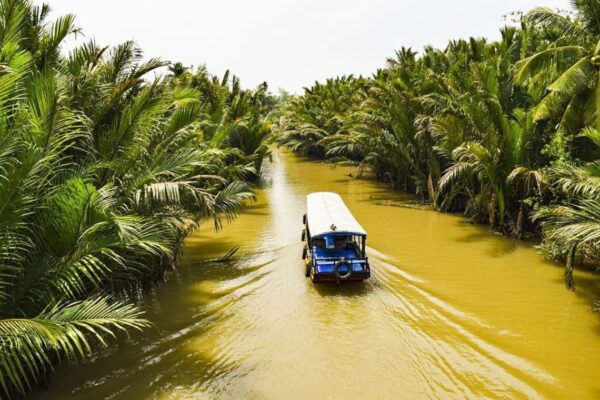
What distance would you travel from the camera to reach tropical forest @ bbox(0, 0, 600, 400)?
5.41 m

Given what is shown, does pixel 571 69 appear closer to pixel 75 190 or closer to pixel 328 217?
pixel 328 217

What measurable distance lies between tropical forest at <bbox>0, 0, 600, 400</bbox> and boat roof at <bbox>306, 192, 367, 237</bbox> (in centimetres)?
21

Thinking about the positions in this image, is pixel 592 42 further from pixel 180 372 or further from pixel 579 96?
pixel 180 372

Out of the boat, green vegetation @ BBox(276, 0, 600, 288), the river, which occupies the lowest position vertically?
the river

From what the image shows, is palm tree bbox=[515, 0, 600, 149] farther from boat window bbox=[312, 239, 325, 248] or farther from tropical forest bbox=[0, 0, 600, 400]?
boat window bbox=[312, 239, 325, 248]

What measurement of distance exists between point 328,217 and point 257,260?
7.61 ft

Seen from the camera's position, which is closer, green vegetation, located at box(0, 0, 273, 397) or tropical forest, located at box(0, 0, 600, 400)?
green vegetation, located at box(0, 0, 273, 397)

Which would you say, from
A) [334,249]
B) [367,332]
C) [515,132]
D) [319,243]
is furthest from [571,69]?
[367,332]

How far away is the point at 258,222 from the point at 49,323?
12020mm

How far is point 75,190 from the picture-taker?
214 inches

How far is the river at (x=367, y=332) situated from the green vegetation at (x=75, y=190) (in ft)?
2.93

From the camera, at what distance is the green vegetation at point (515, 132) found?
10.1 meters

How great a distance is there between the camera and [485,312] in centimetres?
863

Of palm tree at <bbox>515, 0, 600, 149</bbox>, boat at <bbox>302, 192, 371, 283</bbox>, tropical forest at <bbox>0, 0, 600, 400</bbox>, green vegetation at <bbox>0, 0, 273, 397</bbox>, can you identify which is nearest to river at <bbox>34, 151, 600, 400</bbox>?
tropical forest at <bbox>0, 0, 600, 400</bbox>
